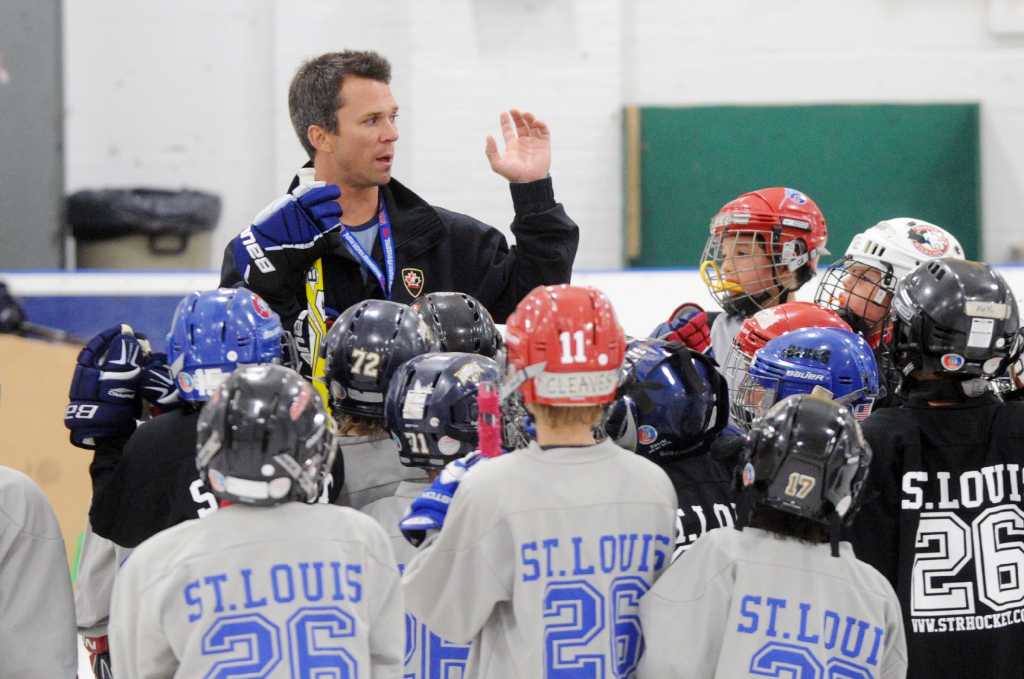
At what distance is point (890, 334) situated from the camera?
284 centimetres

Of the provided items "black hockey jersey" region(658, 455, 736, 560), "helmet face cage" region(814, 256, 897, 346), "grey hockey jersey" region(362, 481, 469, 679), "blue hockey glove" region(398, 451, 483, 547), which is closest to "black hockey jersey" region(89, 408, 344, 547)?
"grey hockey jersey" region(362, 481, 469, 679)

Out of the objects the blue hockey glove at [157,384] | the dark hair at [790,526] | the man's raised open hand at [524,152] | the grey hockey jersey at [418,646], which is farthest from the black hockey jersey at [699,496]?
the man's raised open hand at [524,152]

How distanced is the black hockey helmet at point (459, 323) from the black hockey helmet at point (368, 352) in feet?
0.56

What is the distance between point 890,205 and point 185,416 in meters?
6.78

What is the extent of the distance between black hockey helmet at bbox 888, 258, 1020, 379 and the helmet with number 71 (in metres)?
0.71

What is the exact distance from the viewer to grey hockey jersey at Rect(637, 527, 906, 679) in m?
2.21

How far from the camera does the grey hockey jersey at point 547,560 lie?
226cm

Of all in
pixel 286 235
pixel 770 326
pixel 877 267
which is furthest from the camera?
pixel 877 267

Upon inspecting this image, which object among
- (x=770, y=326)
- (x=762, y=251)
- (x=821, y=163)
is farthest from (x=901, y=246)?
(x=821, y=163)

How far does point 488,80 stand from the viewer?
867cm

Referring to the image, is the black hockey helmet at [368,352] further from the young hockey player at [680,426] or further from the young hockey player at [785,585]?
the young hockey player at [785,585]

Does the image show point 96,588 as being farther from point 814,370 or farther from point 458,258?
point 814,370

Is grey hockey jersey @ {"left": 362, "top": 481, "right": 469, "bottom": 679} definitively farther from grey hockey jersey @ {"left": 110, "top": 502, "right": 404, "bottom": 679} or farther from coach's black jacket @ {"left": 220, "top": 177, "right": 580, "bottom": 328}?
coach's black jacket @ {"left": 220, "top": 177, "right": 580, "bottom": 328}

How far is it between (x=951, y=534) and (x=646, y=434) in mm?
608
